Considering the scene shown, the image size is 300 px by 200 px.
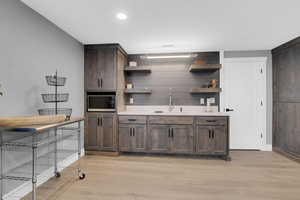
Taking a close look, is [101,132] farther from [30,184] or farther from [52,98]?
[30,184]

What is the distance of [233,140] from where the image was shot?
401 centimetres

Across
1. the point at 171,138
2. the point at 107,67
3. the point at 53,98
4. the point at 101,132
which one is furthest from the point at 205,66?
the point at 53,98

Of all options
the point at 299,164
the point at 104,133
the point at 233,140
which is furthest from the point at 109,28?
the point at 299,164

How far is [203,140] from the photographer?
3369 mm

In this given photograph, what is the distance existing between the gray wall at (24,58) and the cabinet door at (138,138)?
1562 mm

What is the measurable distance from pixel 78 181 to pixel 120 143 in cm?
122

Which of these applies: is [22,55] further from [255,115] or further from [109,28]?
[255,115]

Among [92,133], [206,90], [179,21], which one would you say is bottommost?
[92,133]

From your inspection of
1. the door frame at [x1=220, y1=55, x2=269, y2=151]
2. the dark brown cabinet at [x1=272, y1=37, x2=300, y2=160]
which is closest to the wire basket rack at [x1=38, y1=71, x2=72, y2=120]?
the door frame at [x1=220, y1=55, x2=269, y2=151]

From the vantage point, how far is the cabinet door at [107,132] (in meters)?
3.53

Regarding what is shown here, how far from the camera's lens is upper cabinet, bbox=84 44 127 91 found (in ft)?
11.6

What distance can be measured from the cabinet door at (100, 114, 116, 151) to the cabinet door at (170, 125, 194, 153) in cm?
121

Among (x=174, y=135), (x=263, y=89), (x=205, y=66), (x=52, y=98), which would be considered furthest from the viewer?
(x=263, y=89)

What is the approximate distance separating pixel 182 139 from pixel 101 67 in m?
2.22
